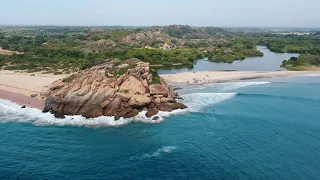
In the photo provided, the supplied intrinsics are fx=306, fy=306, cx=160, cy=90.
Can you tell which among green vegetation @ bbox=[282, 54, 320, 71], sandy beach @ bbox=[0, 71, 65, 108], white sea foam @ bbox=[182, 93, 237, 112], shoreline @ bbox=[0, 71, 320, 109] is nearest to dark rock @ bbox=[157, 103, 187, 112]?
white sea foam @ bbox=[182, 93, 237, 112]

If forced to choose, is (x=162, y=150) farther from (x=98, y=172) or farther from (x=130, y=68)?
(x=130, y=68)

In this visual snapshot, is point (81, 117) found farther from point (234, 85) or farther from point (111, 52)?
point (111, 52)

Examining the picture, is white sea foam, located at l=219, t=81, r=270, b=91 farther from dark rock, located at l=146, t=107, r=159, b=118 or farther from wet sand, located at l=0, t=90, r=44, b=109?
wet sand, located at l=0, t=90, r=44, b=109

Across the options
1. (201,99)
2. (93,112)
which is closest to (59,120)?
(93,112)

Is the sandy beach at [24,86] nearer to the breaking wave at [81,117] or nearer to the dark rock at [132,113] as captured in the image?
the breaking wave at [81,117]

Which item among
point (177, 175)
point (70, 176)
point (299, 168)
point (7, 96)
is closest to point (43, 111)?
point (7, 96)

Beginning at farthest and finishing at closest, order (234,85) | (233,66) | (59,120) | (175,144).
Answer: (233,66)
(234,85)
(59,120)
(175,144)
